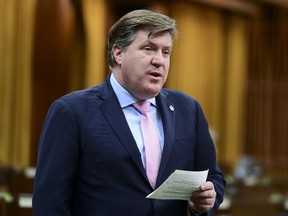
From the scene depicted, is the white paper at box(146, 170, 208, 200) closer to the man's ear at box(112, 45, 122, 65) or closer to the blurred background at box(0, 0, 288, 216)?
the man's ear at box(112, 45, 122, 65)

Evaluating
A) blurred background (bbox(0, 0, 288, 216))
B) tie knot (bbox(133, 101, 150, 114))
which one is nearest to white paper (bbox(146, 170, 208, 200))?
tie knot (bbox(133, 101, 150, 114))

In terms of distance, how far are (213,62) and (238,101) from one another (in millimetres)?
1287

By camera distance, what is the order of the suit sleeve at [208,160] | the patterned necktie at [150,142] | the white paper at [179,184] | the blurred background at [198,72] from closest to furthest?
the white paper at [179,184] < the patterned necktie at [150,142] < the suit sleeve at [208,160] < the blurred background at [198,72]

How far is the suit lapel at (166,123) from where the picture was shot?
2.89 meters

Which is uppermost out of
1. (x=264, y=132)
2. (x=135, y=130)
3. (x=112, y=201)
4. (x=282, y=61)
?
(x=135, y=130)

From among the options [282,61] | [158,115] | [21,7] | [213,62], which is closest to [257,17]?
[282,61]

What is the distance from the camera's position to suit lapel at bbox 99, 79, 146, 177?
283cm

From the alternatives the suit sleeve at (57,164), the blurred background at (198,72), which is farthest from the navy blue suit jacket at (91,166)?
the blurred background at (198,72)

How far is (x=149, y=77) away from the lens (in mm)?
Answer: 2859

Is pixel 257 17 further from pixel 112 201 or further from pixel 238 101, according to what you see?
pixel 112 201

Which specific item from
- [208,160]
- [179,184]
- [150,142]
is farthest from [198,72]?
[179,184]

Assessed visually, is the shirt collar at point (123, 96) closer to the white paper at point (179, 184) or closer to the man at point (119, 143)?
the man at point (119, 143)

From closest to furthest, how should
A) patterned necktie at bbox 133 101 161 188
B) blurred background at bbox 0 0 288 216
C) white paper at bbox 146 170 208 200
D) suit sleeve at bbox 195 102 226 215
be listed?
white paper at bbox 146 170 208 200 → patterned necktie at bbox 133 101 161 188 → suit sleeve at bbox 195 102 226 215 → blurred background at bbox 0 0 288 216

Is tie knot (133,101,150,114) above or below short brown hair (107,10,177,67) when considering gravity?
below
